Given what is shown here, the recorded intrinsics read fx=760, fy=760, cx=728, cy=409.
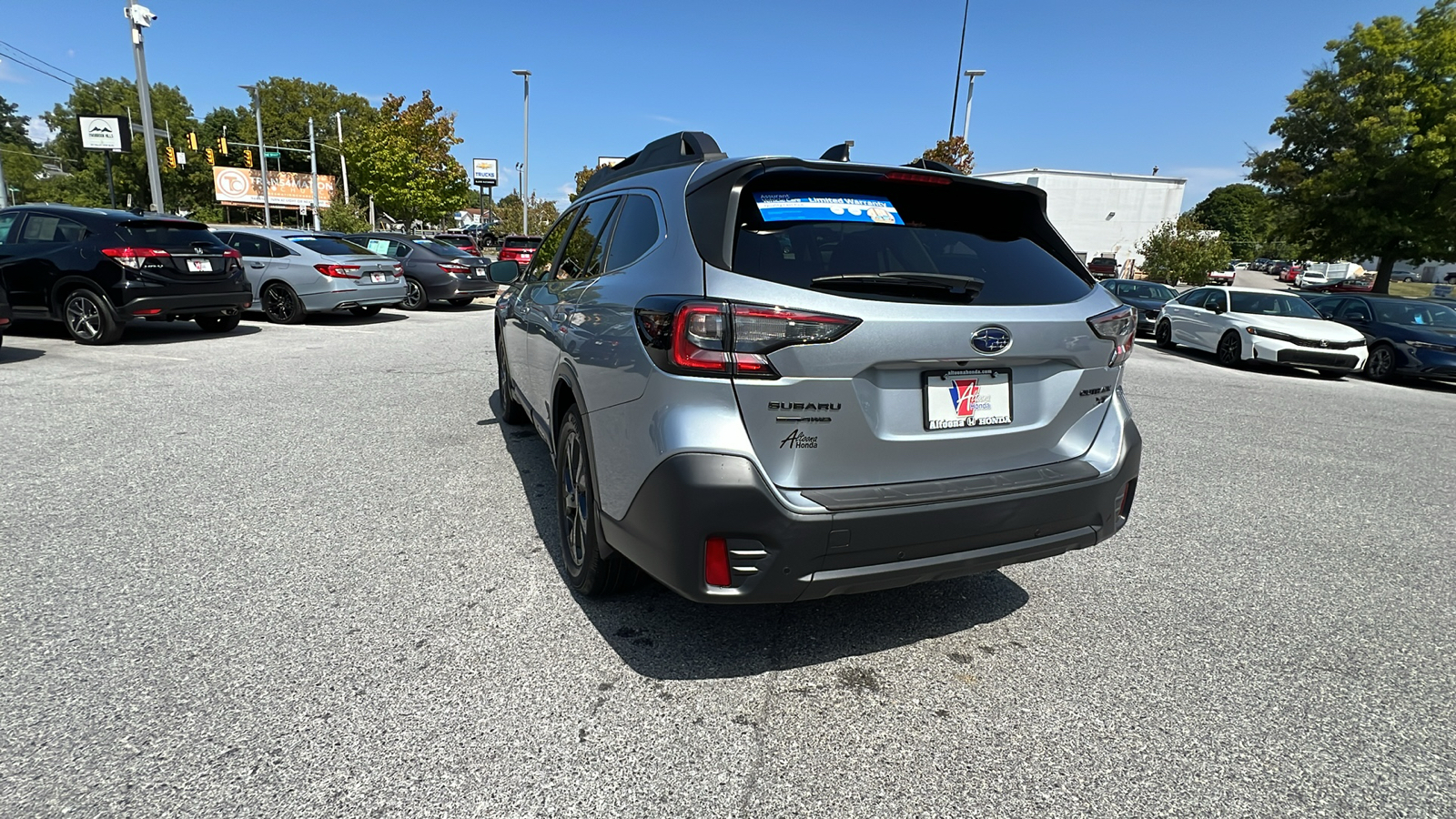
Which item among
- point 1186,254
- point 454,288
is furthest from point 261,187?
point 1186,254

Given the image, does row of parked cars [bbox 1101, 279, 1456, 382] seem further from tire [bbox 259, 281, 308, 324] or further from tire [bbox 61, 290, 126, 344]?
tire [bbox 61, 290, 126, 344]

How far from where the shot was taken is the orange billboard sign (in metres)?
69.4

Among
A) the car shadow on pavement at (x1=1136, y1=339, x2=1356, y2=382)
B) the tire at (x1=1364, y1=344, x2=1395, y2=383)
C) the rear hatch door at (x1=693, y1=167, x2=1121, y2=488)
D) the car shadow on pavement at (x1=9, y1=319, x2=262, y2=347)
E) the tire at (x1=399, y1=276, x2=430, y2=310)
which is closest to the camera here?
the rear hatch door at (x1=693, y1=167, x2=1121, y2=488)

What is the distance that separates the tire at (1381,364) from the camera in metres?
12.6

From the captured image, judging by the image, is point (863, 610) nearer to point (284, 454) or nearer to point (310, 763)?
point (310, 763)

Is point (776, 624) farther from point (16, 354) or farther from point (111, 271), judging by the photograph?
point (16, 354)

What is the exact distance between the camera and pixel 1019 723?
2.48 metres

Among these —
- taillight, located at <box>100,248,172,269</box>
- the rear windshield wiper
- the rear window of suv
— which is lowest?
taillight, located at <box>100,248,172,269</box>

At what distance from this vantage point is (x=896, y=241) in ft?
8.57

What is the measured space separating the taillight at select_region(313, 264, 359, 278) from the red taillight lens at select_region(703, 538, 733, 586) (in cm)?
1234

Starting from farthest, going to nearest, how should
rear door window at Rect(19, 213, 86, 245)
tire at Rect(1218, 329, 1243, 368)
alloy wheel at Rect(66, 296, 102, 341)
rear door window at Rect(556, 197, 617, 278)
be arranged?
1. tire at Rect(1218, 329, 1243, 368)
2. alloy wheel at Rect(66, 296, 102, 341)
3. rear door window at Rect(19, 213, 86, 245)
4. rear door window at Rect(556, 197, 617, 278)

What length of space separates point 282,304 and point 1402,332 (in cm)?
1874

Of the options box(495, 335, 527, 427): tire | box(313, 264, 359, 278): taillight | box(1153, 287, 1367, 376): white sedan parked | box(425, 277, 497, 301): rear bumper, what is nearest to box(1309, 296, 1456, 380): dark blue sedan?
box(1153, 287, 1367, 376): white sedan parked

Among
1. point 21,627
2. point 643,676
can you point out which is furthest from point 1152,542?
point 21,627
